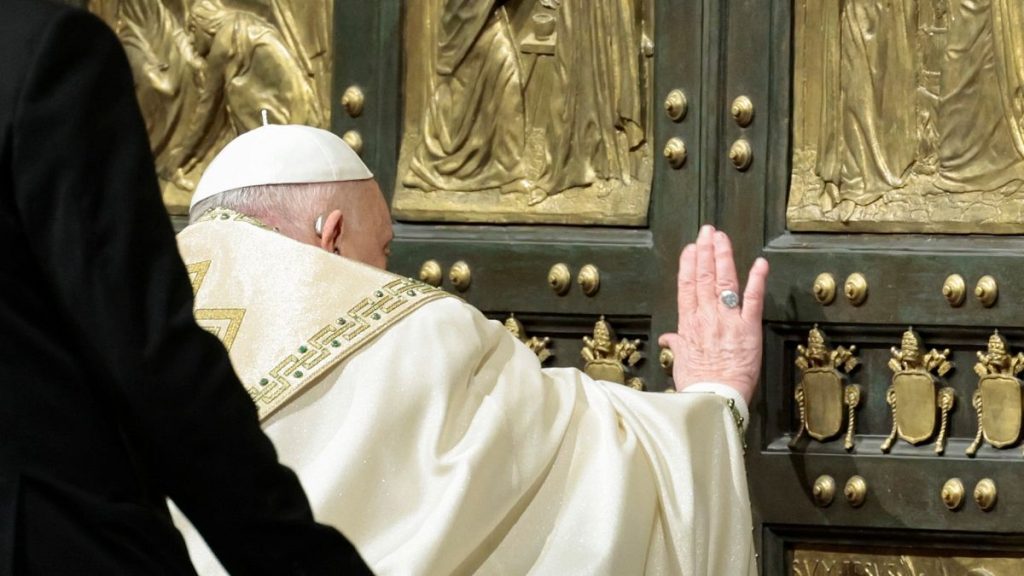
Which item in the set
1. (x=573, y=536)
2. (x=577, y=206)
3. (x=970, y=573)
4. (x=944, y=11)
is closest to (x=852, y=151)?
(x=944, y=11)

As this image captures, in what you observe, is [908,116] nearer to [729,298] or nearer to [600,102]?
[729,298]

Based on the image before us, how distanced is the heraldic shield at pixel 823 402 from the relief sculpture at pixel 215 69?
1.10m

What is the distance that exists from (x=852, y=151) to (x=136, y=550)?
223 cm

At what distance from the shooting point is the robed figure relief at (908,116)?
3375mm

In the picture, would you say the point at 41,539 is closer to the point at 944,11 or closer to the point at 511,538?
the point at 511,538

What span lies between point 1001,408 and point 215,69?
1677 mm

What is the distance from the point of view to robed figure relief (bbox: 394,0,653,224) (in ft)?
11.8

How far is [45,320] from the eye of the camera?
1455 millimetres

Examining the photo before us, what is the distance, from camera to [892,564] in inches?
138

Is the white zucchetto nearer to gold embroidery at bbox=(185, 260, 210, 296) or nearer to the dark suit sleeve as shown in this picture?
gold embroidery at bbox=(185, 260, 210, 296)

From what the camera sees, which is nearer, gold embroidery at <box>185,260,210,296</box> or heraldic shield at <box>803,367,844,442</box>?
gold embroidery at <box>185,260,210,296</box>

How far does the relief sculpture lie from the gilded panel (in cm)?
128

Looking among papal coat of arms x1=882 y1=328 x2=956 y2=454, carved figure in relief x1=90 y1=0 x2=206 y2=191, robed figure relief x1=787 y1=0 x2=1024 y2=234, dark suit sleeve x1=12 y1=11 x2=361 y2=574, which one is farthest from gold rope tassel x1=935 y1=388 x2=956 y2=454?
dark suit sleeve x1=12 y1=11 x2=361 y2=574

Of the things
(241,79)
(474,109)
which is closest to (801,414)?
(474,109)
